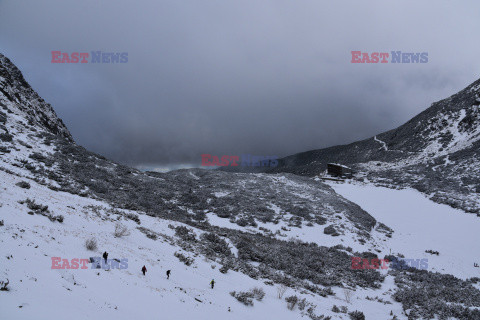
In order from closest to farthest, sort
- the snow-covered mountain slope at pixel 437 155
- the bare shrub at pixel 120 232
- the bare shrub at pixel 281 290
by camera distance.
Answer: the bare shrub at pixel 281 290, the bare shrub at pixel 120 232, the snow-covered mountain slope at pixel 437 155

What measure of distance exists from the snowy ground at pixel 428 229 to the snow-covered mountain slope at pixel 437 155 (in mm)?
3472

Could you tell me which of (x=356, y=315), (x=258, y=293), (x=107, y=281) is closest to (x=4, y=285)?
(x=107, y=281)

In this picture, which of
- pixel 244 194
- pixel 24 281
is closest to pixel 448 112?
pixel 244 194

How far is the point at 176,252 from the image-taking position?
1157 cm

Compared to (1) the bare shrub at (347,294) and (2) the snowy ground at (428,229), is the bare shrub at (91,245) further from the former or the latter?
(2) the snowy ground at (428,229)

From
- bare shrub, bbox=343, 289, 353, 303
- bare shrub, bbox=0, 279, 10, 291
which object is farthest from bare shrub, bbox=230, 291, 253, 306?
bare shrub, bbox=0, 279, 10, 291

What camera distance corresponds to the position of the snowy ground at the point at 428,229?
20141 millimetres

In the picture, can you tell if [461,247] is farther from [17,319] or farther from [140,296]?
[17,319]

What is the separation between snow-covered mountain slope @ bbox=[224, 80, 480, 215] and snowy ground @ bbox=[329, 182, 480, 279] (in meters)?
3.47

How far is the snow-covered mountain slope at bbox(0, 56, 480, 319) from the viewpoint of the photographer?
6.12 metres

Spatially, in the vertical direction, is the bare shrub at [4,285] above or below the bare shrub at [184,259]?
above

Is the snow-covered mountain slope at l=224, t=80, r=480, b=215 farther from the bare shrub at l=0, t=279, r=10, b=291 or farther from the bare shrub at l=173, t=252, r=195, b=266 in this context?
the bare shrub at l=0, t=279, r=10, b=291

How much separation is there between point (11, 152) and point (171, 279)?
19.8m

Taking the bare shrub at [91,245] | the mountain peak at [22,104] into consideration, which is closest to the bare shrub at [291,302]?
the bare shrub at [91,245]
